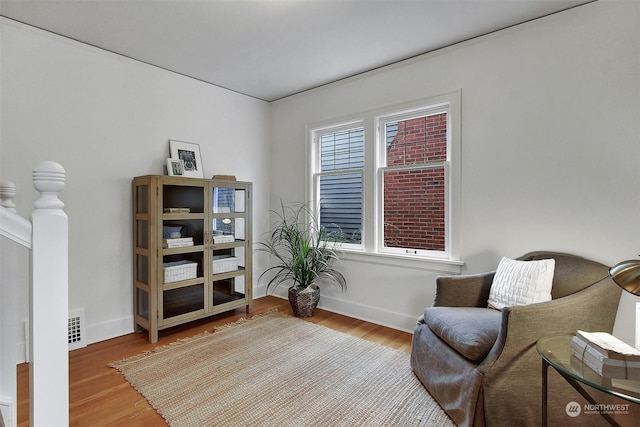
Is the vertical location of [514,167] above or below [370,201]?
above

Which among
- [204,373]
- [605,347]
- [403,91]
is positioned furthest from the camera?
[403,91]

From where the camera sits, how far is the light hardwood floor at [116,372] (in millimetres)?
1787

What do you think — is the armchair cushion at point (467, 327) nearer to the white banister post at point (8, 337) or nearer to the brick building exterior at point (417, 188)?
the brick building exterior at point (417, 188)

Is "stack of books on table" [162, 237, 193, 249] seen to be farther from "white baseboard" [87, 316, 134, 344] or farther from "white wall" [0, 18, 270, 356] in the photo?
"white baseboard" [87, 316, 134, 344]

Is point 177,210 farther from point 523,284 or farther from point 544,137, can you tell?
point 544,137

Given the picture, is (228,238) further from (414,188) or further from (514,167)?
(514,167)

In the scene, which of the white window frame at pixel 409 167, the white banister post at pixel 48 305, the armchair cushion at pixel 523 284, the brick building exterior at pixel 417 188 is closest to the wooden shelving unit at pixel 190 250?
the white window frame at pixel 409 167

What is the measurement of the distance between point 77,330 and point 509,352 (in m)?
3.18

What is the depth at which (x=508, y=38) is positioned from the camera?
248 cm

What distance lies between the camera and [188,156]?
337cm

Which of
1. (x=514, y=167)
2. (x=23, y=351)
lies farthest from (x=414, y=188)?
(x=23, y=351)

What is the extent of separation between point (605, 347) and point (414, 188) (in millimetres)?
1974

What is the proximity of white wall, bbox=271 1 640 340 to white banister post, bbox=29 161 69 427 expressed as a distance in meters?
2.66

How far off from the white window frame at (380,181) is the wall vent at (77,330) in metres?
2.48
